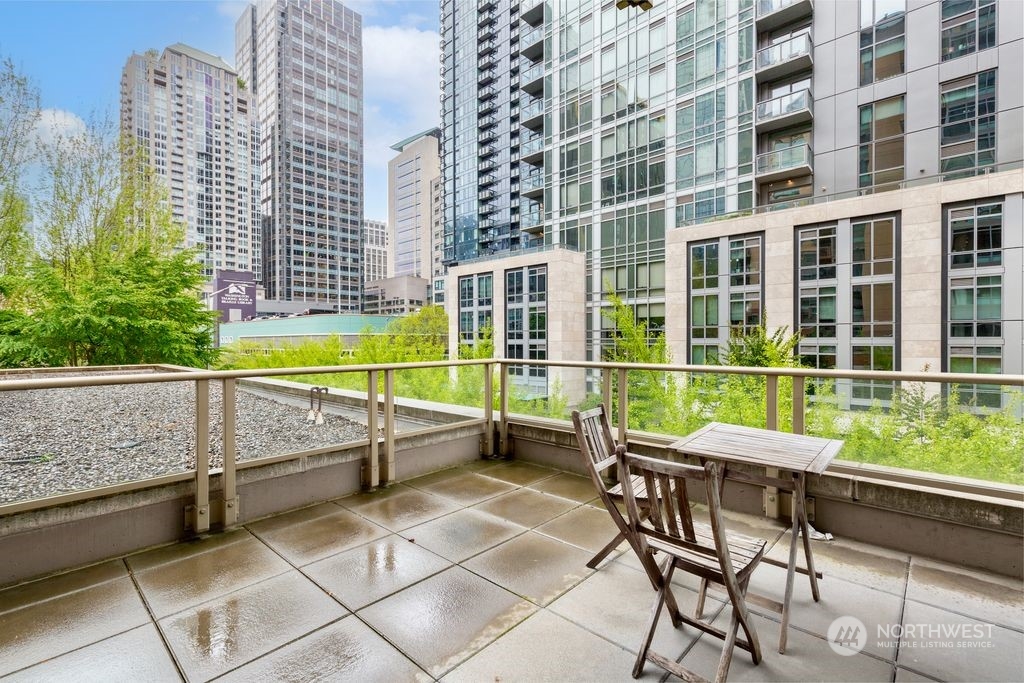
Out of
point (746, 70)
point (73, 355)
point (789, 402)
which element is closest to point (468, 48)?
point (746, 70)

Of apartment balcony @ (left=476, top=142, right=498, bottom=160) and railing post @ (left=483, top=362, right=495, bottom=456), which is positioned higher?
apartment balcony @ (left=476, top=142, right=498, bottom=160)

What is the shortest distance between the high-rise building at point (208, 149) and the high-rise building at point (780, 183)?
73888mm

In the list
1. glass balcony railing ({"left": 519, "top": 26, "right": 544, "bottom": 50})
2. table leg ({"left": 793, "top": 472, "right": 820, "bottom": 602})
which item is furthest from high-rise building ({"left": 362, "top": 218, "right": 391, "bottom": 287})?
table leg ({"left": 793, "top": 472, "right": 820, "bottom": 602})

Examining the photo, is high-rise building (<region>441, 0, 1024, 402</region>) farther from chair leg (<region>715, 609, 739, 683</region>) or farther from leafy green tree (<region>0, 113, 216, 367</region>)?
chair leg (<region>715, 609, 739, 683</region>)

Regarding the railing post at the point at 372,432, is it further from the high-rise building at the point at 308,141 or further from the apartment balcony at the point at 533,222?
the high-rise building at the point at 308,141

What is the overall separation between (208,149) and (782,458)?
10678 cm

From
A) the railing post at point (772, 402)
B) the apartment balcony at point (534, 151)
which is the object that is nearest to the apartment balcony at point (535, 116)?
the apartment balcony at point (534, 151)

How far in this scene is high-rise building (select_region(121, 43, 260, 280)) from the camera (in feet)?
266

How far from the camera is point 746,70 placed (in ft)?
73.4

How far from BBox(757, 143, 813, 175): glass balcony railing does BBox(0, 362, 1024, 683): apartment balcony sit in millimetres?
21620

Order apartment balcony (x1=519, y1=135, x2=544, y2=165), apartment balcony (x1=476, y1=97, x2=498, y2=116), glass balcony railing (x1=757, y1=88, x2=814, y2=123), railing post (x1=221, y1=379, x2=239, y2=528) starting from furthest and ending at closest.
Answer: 1. apartment balcony (x1=476, y1=97, x2=498, y2=116)
2. apartment balcony (x1=519, y1=135, x2=544, y2=165)
3. glass balcony railing (x1=757, y1=88, x2=814, y2=123)
4. railing post (x1=221, y1=379, x2=239, y2=528)

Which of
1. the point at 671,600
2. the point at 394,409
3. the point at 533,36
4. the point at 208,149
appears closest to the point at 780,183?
the point at 533,36

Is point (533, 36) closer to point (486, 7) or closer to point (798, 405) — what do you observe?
point (486, 7)

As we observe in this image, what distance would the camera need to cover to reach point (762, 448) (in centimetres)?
248
